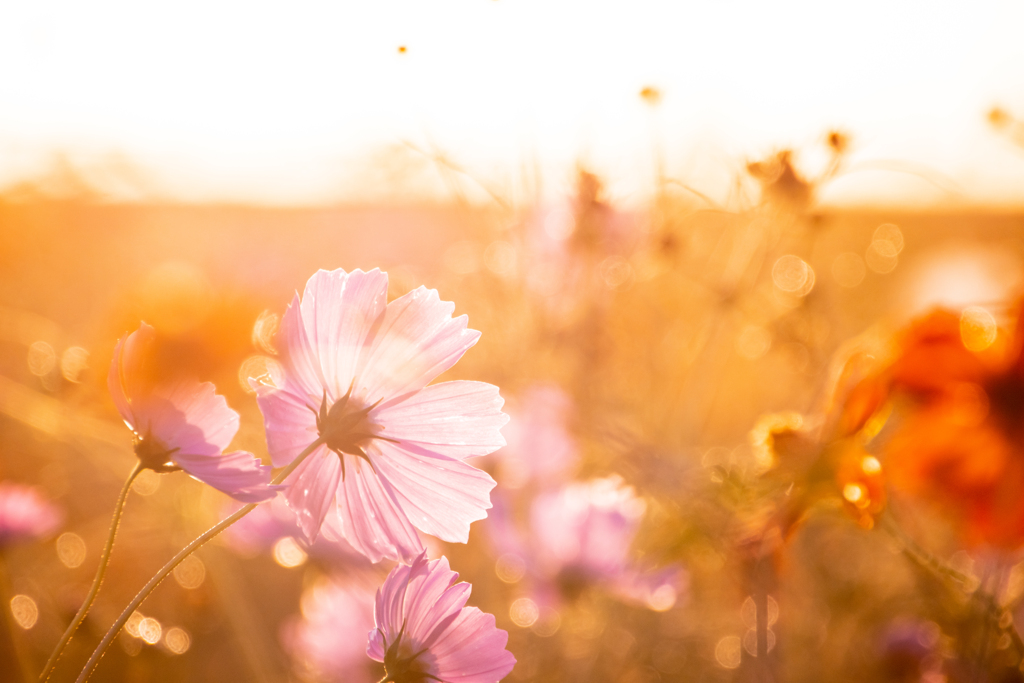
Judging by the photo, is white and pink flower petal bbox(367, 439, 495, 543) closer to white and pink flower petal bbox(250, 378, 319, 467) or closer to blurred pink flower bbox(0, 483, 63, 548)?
white and pink flower petal bbox(250, 378, 319, 467)

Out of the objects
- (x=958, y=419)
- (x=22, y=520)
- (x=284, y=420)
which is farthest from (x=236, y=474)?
(x=22, y=520)

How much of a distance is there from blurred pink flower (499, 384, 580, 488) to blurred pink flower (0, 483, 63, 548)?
1.28ft

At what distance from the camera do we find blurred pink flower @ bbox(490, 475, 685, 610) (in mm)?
611

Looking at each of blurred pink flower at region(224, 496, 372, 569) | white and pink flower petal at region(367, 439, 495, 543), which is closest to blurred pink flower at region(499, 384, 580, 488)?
blurred pink flower at region(224, 496, 372, 569)

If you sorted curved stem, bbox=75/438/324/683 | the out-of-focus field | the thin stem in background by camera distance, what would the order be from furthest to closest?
the out-of-focus field < the thin stem in background < curved stem, bbox=75/438/324/683

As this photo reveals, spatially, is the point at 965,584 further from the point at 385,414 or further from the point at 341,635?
the point at 341,635

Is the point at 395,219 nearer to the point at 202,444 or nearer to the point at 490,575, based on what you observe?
the point at 490,575

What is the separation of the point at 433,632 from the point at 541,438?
40 cm

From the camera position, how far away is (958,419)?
399 mm

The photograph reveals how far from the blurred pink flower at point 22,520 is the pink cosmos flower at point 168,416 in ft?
1.40

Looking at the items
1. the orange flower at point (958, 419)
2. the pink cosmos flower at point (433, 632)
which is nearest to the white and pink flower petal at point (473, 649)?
the pink cosmos flower at point (433, 632)

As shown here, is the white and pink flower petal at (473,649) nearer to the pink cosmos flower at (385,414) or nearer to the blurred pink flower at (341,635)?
the pink cosmos flower at (385,414)

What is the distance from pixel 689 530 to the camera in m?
0.52

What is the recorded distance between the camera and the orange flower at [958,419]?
389 mm
